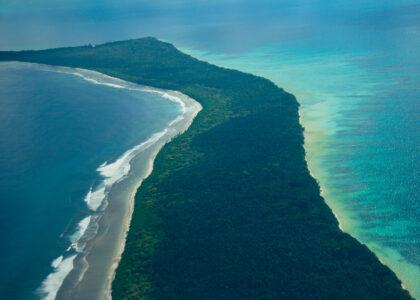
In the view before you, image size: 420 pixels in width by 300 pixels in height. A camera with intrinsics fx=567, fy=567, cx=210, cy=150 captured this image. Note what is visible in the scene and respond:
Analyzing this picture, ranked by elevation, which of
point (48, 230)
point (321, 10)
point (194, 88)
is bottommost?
point (48, 230)

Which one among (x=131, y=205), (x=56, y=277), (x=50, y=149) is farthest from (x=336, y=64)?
(x=56, y=277)

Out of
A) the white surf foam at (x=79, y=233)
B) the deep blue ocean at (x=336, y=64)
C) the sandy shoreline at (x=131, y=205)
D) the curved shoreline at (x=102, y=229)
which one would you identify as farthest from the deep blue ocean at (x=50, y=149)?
the sandy shoreline at (x=131, y=205)

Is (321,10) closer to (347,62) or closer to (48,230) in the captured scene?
(347,62)

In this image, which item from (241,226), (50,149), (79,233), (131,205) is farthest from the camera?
(50,149)

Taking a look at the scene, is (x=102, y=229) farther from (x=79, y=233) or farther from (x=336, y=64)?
(x=336, y=64)

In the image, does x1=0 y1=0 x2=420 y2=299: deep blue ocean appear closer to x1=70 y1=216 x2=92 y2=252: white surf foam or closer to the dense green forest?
x1=70 y1=216 x2=92 y2=252: white surf foam

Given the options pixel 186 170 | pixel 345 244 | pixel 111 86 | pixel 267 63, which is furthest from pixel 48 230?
pixel 267 63
